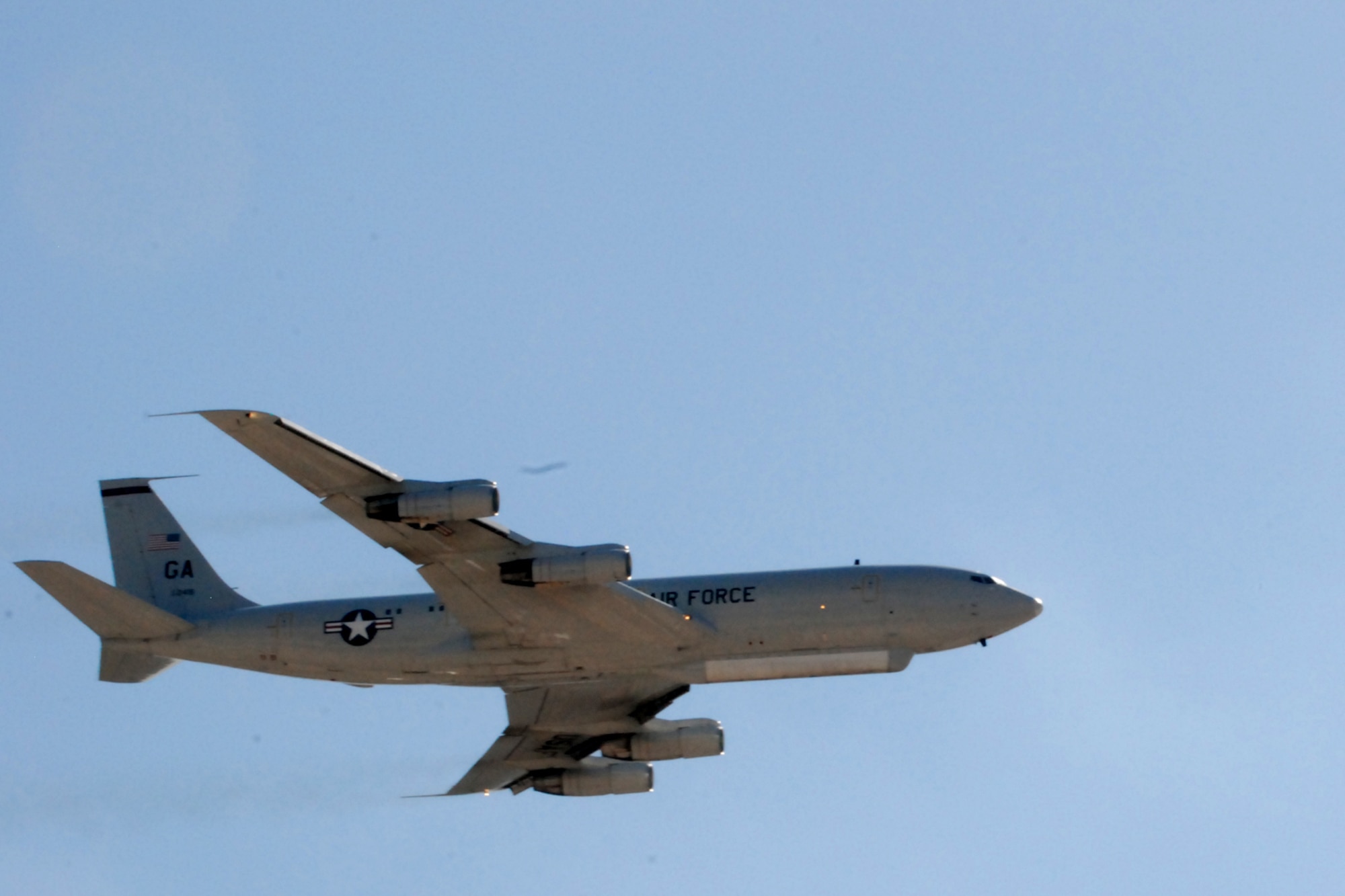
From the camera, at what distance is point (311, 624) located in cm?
5462

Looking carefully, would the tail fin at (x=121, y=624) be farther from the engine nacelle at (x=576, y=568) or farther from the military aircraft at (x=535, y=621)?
the engine nacelle at (x=576, y=568)

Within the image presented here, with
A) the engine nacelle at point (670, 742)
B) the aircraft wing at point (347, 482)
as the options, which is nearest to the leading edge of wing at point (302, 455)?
the aircraft wing at point (347, 482)

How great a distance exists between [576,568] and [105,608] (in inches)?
560

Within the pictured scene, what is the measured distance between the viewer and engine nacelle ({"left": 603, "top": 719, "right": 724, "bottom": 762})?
190 feet

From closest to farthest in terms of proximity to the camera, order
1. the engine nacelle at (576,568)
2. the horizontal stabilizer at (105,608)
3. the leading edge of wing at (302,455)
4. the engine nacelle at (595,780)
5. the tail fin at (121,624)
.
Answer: the leading edge of wing at (302,455), the engine nacelle at (576,568), the horizontal stabilizer at (105,608), the tail fin at (121,624), the engine nacelle at (595,780)

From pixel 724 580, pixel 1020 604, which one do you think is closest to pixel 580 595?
pixel 724 580

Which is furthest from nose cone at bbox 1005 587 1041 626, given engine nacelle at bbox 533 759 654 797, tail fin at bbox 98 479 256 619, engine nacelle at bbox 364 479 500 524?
tail fin at bbox 98 479 256 619

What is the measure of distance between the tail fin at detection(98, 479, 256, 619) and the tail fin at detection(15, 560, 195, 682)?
1.56m

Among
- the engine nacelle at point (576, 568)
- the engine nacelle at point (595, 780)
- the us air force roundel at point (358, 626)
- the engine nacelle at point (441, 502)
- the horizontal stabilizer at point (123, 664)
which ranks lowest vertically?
the engine nacelle at point (595, 780)

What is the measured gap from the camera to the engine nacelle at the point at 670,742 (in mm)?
58000

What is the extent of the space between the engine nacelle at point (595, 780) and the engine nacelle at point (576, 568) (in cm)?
961

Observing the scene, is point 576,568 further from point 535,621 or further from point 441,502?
point 441,502

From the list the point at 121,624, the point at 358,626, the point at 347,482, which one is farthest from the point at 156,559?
the point at 347,482

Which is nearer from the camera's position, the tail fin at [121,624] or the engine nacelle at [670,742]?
the tail fin at [121,624]
